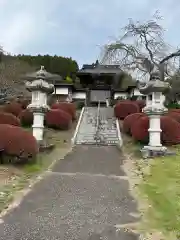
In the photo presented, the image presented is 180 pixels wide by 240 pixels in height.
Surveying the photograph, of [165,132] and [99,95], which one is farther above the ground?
[99,95]

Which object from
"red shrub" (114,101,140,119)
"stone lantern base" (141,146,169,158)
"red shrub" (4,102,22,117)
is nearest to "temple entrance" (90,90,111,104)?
"red shrub" (114,101,140,119)

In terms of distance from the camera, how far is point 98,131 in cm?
2072

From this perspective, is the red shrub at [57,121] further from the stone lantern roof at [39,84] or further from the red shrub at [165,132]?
the red shrub at [165,132]

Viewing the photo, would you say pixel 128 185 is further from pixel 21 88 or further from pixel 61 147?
pixel 21 88

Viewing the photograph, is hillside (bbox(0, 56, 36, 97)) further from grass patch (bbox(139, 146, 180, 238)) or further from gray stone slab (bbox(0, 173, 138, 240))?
gray stone slab (bbox(0, 173, 138, 240))

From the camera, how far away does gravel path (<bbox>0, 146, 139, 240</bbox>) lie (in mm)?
5262

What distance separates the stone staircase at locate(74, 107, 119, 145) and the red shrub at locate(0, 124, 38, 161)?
6.89 meters

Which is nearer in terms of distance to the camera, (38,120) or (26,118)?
(38,120)

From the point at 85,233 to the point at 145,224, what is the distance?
47.9 inches

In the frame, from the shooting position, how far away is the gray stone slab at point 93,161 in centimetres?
1155

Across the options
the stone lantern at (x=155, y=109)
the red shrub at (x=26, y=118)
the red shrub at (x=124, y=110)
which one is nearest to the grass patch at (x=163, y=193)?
the stone lantern at (x=155, y=109)

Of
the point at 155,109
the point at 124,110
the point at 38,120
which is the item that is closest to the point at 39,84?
the point at 38,120

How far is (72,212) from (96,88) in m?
35.8

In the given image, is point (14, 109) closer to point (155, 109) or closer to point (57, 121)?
point (57, 121)
